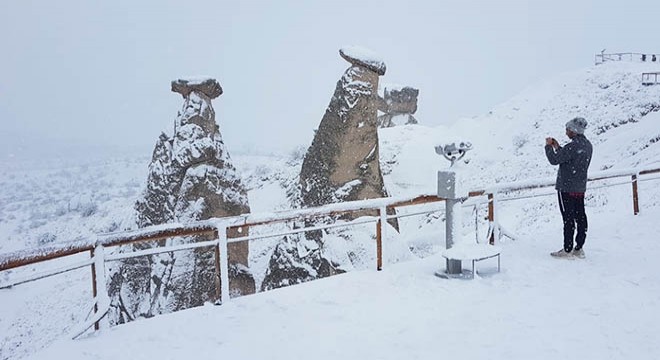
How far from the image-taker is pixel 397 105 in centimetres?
4541

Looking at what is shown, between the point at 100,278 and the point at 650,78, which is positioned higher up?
the point at 650,78

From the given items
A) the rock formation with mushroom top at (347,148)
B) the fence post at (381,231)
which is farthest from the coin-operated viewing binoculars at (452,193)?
the rock formation with mushroom top at (347,148)

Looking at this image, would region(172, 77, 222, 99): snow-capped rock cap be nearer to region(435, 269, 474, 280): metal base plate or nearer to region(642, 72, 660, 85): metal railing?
region(435, 269, 474, 280): metal base plate

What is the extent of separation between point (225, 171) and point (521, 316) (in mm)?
9560

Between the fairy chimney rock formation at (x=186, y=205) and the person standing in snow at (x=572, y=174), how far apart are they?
326 inches

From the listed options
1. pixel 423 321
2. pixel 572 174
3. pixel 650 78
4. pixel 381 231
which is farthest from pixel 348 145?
pixel 650 78

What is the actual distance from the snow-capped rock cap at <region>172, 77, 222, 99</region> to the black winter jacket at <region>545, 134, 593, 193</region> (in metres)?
9.47

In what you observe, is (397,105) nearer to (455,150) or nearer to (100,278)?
(455,150)

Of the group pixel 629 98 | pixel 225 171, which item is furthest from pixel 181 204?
pixel 629 98

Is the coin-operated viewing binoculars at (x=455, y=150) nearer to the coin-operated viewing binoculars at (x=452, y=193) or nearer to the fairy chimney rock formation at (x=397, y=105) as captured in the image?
the coin-operated viewing binoculars at (x=452, y=193)

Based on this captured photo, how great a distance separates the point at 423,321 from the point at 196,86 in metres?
10.3

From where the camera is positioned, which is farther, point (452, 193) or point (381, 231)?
point (381, 231)

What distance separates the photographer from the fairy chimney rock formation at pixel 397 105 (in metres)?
44.9

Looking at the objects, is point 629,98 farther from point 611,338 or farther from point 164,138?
point 611,338
